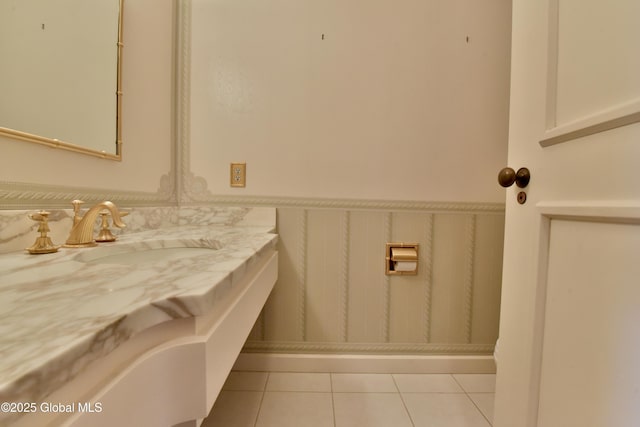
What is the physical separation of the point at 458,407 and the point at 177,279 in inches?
51.5

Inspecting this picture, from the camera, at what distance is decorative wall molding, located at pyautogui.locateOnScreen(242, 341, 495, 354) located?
1280 millimetres

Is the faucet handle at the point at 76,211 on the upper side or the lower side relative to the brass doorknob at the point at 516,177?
lower

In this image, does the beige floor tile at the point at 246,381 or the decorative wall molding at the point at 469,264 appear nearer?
the beige floor tile at the point at 246,381

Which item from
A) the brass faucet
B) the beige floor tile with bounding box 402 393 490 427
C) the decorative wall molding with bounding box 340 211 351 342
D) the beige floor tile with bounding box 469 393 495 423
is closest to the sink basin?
the brass faucet

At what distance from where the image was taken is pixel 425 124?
4.11 ft

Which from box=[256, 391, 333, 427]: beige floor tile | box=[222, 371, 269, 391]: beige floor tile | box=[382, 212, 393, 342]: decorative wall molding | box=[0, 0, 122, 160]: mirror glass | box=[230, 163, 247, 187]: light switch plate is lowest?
box=[222, 371, 269, 391]: beige floor tile

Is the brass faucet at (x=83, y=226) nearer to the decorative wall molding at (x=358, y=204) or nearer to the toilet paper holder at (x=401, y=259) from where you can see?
the decorative wall molding at (x=358, y=204)

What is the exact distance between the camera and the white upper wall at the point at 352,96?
1.22 meters

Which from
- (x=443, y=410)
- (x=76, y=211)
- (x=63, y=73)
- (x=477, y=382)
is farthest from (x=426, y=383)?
(x=63, y=73)

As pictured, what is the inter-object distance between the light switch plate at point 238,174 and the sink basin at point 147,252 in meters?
0.46

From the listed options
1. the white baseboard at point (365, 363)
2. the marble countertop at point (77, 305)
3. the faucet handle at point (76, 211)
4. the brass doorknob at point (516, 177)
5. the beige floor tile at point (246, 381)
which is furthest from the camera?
the white baseboard at point (365, 363)

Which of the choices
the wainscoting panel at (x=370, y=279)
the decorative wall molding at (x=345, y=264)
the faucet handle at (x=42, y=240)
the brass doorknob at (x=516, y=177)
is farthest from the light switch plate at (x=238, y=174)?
the brass doorknob at (x=516, y=177)

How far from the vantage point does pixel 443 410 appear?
3.50 ft

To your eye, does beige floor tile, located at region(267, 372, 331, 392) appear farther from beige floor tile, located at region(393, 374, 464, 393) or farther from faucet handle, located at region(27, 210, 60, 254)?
faucet handle, located at region(27, 210, 60, 254)
